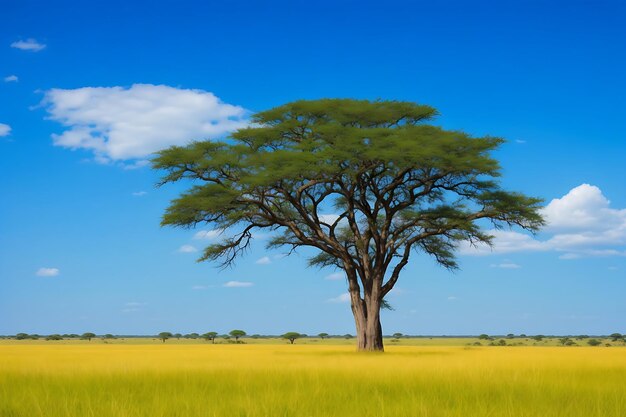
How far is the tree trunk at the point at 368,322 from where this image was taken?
119ft

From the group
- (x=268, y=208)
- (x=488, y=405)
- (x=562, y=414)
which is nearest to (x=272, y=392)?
(x=488, y=405)

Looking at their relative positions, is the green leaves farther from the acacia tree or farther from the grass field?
the grass field

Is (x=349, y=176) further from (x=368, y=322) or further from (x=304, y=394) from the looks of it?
(x=304, y=394)

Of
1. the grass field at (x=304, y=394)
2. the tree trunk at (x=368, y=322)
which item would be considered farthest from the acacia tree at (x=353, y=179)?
the grass field at (x=304, y=394)

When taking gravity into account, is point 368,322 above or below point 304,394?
above

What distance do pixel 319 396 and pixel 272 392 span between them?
0.84 metres

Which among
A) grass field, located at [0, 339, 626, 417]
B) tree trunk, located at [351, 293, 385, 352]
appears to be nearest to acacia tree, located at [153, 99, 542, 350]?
tree trunk, located at [351, 293, 385, 352]

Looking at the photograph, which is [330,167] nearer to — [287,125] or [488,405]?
[287,125]

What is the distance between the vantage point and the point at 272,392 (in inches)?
456

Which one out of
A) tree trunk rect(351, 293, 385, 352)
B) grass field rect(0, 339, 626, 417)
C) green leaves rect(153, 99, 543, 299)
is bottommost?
grass field rect(0, 339, 626, 417)

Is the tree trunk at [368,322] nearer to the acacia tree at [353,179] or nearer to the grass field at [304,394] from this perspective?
the acacia tree at [353,179]

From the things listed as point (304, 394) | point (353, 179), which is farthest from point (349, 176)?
point (304, 394)

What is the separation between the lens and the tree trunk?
36250mm

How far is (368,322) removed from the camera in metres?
36.5
